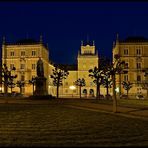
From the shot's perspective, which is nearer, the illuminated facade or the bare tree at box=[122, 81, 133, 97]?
the bare tree at box=[122, 81, 133, 97]

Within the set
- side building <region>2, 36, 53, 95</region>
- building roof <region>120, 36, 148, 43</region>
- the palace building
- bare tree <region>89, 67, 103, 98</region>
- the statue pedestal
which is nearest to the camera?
the statue pedestal

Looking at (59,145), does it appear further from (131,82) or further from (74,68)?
(74,68)

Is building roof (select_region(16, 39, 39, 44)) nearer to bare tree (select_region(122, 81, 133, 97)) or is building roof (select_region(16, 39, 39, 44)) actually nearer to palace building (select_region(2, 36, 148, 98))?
palace building (select_region(2, 36, 148, 98))

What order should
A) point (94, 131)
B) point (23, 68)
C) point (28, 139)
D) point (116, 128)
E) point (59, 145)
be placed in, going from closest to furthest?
point (59, 145) → point (28, 139) → point (94, 131) → point (116, 128) → point (23, 68)

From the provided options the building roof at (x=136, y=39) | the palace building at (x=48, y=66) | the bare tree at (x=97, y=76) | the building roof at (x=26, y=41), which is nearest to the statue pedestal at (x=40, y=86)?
the bare tree at (x=97, y=76)

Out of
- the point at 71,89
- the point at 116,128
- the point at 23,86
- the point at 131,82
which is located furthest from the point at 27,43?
the point at 116,128

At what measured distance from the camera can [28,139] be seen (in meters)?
16.0

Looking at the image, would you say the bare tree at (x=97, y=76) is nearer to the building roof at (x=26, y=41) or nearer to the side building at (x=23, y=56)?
the side building at (x=23, y=56)

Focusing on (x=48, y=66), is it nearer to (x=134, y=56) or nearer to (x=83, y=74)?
(x=83, y=74)

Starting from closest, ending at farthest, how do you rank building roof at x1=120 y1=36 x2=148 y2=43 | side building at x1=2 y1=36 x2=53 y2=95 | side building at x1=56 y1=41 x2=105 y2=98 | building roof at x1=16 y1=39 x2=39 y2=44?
building roof at x1=120 y1=36 x2=148 y2=43
side building at x1=2 y1=36 x2=53 y2=95
building roof at x1=16 y1=39 x2=39 y2=44
side building at x1=56 y1=41 x2=105 y2=98

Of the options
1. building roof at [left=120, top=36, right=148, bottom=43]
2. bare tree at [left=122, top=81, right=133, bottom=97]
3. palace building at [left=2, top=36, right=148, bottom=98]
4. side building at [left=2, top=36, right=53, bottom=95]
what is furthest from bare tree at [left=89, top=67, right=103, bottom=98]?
side building at [left=2, top=36, right=53, bottom=95]

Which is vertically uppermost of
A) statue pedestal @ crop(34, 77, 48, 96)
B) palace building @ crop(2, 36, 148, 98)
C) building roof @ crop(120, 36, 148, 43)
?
building roof @ crop(120, 36, 148, 43)

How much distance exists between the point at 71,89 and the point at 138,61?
3463cm

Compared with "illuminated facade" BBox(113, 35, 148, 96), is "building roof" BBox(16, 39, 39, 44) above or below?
above
